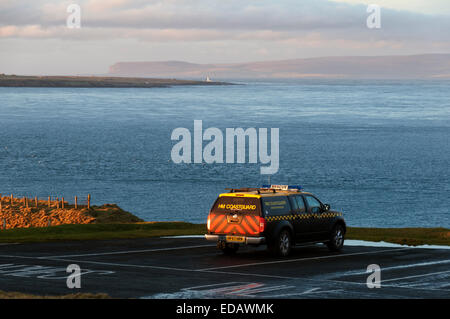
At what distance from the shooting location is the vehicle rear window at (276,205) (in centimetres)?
2411

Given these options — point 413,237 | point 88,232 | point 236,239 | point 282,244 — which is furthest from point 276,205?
point 88,232

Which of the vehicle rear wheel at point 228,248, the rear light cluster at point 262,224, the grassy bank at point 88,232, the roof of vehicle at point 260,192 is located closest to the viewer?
the rear light cluster at point 262,224

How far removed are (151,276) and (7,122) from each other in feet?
611

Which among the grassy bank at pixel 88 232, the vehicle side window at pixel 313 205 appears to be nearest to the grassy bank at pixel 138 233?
the grassy bank at pixel 88 232

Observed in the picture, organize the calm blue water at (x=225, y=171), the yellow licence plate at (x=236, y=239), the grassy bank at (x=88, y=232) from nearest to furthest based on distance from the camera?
the yellow licence plate at (x=236, y=239) < the grassy bank at (x=88, y=232) < the calm blue water at (x=225, y=171)

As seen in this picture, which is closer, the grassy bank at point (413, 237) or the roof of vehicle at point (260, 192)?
the roof of vehicle at point (260, 192)

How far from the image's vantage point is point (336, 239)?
26.9 meters

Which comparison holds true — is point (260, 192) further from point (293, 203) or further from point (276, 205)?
point (293, 203)

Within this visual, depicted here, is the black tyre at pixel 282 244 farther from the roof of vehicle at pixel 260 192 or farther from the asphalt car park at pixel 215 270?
the roof of vehicle at pixel 260 192

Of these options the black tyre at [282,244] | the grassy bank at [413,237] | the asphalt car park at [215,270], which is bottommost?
the grassy bank at [413,237]

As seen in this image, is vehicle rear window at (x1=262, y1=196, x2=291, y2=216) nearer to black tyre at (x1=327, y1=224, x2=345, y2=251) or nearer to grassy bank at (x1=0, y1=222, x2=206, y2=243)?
black tyre at (x1=327, y1=224, x2=345, y2=251)

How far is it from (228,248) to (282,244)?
196 centimetres

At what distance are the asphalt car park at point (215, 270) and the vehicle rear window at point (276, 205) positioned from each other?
5.02ft
